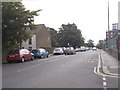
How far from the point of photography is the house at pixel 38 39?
9300 centimetres

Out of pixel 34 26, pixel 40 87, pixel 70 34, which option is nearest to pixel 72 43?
pixel 70 34

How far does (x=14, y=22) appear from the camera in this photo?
39594 mm

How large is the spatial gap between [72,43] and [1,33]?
95.0m

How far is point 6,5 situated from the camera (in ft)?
128

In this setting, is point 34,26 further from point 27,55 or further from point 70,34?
point 70,34

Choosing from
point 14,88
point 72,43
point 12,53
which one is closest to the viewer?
point 14,88

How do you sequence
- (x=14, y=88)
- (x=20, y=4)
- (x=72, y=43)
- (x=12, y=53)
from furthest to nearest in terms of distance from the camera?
1. (x=72, y=43)
2. (x=20, y=4)
3. (x=12, y=53)
4. (x=14, y=88)

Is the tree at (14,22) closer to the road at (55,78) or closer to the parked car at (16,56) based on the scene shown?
the parked car at (16,56)

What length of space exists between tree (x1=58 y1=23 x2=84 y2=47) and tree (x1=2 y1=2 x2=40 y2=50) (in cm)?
8807

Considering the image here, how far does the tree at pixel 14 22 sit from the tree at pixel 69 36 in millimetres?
88073

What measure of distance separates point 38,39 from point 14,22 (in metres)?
→ 56.9

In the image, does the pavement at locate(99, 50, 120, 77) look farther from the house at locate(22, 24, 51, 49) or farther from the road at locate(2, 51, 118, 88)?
the house at locate(22, 24, 51, 49)

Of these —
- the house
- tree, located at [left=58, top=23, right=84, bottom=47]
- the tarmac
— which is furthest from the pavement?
tree, located at [left=58, top=23, right=84, bottom=47]

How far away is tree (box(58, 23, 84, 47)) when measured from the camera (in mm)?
132475
